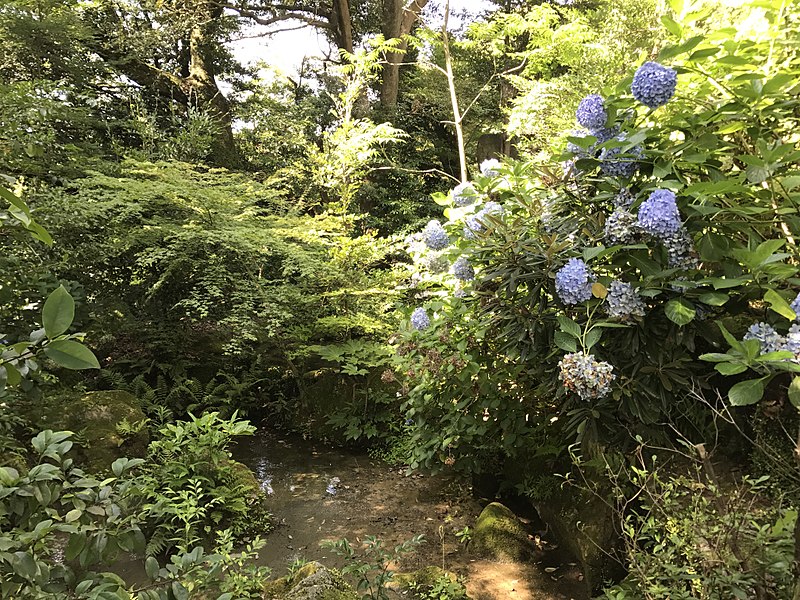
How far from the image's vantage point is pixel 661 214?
1.49 meters

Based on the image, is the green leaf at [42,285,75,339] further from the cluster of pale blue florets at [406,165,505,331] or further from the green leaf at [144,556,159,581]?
the cluster of pale blue florets at [406,165,505,331]

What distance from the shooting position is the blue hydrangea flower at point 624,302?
1.61m

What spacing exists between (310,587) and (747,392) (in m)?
1.72

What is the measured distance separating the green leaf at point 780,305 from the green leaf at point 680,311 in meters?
0.21

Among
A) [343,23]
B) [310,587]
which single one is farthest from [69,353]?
[343,23]

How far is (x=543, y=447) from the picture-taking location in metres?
2.84

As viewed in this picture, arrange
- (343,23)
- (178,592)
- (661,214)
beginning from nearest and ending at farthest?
(178,592), (661,214), (343,23)

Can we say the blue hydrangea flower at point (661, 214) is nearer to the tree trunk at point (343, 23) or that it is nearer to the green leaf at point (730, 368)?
the green leaf at point (730, 368)

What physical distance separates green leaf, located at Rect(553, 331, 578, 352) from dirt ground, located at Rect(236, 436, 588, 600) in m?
1.61

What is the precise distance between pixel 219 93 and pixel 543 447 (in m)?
8.89

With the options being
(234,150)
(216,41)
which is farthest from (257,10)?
(234,150)

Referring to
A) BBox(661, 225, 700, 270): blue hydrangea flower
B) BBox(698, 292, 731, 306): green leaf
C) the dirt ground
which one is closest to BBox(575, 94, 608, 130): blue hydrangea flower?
BBox(661, 225, 700, 270): blue hydrangea flower

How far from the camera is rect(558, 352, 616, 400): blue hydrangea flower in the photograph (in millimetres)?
1557

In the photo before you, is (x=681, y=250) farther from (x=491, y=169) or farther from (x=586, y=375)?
(x=491, y=169)
